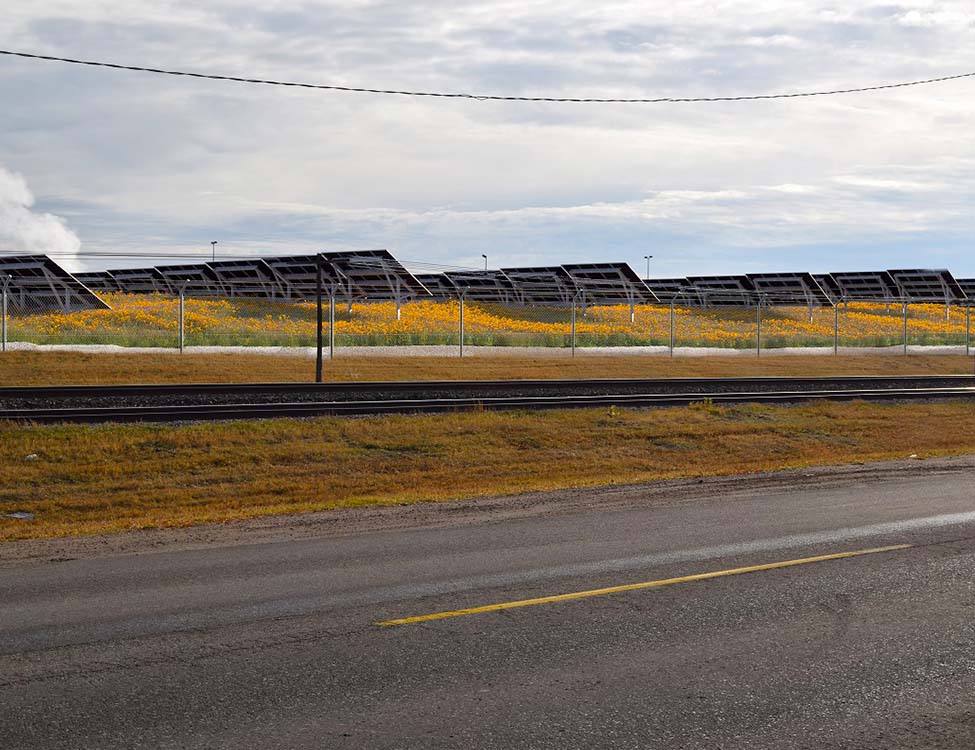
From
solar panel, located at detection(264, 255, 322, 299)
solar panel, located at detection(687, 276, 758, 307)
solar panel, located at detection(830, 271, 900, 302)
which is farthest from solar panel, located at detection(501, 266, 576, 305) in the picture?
solar panel, located at detection(830, 271, 900, 302)

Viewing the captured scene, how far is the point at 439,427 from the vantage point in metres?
21.9

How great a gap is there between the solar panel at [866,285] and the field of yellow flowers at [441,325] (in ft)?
9.58

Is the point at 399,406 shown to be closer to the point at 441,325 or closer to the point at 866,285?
the point at 441,325

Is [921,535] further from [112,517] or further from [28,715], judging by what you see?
[112,517]

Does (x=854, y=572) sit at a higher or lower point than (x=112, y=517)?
higher

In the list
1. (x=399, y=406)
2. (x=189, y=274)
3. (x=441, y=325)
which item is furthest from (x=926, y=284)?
(x=399, y=406)

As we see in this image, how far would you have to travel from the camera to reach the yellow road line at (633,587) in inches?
296

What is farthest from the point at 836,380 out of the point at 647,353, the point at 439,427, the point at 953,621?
Answer: the point at 953,621

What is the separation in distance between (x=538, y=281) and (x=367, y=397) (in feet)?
167

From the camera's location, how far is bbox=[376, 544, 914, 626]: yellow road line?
7.52 meters

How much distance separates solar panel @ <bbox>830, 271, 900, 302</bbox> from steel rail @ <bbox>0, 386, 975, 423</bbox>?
68.8 meters

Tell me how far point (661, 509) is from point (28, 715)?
27.9 ft

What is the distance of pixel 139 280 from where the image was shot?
79.5 metres

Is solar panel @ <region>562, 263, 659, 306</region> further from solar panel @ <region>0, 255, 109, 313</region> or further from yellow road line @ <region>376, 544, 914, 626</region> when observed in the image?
yellow road line @ <region>376, 544, 914, 626</region>
